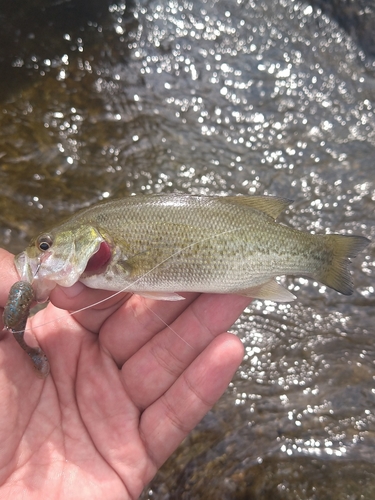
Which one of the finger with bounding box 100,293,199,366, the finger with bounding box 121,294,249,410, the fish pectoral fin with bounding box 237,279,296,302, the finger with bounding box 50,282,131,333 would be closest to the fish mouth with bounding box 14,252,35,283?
the finger with bounding box 50,282,131,333

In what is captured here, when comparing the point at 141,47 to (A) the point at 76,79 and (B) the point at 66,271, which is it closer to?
(A) the point at 76,79

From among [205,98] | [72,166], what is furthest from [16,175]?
[205,98]

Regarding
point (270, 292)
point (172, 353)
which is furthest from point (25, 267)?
point (270, 292)

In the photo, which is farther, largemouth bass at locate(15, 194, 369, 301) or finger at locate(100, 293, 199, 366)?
finger at locate(100, 293, 199, 366)

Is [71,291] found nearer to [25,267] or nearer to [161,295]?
[25,267]

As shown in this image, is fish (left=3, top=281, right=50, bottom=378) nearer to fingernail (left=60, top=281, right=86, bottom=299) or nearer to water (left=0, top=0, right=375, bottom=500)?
fingernail (left=60, top=281, right=86, bottom=299)
